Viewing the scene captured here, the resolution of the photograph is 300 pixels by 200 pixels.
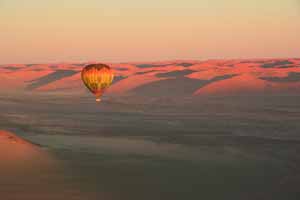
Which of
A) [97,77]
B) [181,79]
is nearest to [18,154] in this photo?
[97,77]

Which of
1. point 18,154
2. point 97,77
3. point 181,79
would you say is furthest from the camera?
point 181,79

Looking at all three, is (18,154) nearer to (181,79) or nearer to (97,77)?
(97,77)

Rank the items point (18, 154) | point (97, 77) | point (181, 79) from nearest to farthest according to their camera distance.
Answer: point (18, 154)
point (97, 77)
point (181, 79)

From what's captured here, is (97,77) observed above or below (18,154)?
above

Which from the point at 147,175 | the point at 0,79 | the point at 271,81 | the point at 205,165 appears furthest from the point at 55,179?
the point at 0,79

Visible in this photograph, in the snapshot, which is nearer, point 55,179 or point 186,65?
point 55,179

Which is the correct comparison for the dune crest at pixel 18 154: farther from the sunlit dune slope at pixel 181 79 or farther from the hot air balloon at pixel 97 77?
the sunlit dune slope at pixel 181 79

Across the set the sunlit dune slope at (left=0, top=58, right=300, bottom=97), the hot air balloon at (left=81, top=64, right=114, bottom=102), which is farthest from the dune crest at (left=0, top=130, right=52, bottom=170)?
the sunlit dune slope at (left=0, top=58, right=300, bottom=97)

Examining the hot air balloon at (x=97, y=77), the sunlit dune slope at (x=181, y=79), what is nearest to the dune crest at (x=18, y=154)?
the hot air balloon at (x=97, y=77)

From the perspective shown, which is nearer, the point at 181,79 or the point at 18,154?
the point at 18,154

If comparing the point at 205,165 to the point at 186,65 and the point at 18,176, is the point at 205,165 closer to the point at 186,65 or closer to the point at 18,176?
the point at 18,176

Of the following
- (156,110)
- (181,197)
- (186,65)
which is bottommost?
(181,197)
